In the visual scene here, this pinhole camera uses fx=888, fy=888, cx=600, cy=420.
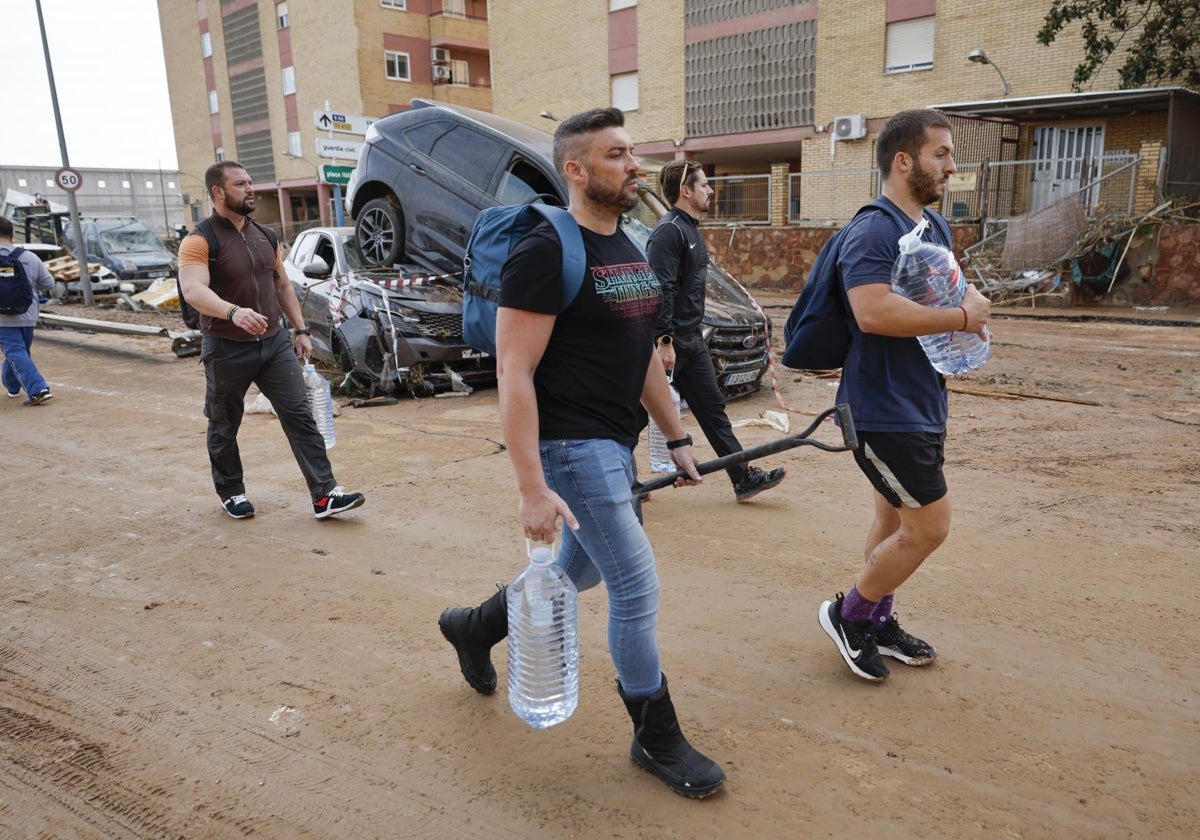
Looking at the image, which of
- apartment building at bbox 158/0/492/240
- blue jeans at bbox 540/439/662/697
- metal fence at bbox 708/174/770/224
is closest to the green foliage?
metal fence at bbox 708/174/770/224

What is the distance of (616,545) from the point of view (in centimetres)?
262

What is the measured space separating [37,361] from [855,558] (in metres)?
12.5

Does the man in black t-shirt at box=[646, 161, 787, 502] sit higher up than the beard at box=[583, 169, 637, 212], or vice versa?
the beard at box=[583, 169, 637, 212]

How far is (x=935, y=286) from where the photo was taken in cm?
292

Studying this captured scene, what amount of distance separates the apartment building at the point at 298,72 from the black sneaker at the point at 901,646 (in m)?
35.6

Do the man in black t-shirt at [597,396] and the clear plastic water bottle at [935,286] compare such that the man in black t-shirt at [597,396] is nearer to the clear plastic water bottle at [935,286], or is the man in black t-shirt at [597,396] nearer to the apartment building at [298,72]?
the clear plastic water bottle at [935,286]

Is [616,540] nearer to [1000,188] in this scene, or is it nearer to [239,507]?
[239,507]

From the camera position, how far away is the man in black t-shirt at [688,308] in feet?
16.9

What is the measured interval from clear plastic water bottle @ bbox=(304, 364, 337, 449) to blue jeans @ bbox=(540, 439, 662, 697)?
3.54 m

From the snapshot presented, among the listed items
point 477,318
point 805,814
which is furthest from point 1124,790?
point 477,318

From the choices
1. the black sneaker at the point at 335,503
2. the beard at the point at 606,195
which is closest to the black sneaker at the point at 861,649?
the beard at the point at 606,195

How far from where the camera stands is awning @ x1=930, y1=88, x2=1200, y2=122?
17266mm

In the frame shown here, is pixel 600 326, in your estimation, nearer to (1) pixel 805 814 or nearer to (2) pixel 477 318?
(2) pixel 477 318

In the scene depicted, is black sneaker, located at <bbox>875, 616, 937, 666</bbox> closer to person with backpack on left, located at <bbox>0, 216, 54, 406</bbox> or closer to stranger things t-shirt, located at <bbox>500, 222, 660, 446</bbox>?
stranger things t-shirt, located at <bbox>500, 222, 660, 446</bbox>
